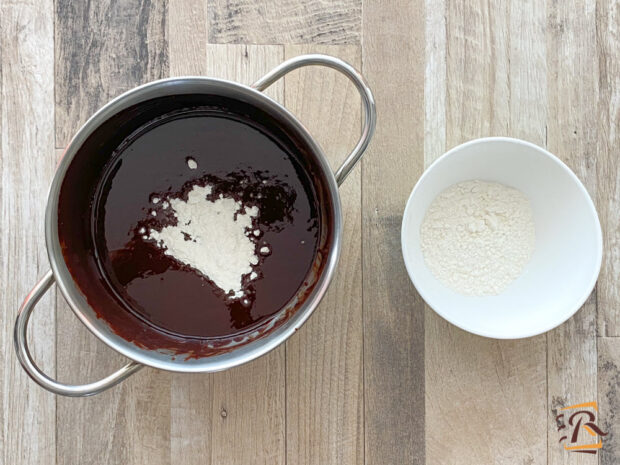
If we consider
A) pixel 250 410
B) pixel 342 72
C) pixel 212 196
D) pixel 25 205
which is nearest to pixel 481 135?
pixel 342 72

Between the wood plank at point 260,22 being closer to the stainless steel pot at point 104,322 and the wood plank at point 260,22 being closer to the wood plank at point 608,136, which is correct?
the stainless steel pot at point 104,322

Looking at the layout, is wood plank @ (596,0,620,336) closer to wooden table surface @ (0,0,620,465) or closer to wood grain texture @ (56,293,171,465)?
wooden table surface @ (0,0,620,465)

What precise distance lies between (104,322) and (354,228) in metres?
0.30

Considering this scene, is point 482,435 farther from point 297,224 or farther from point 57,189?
point 57,189

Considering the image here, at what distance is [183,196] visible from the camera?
0.64 m

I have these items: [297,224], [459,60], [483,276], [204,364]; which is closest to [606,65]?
[459,60]

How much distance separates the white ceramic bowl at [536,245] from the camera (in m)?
0.65

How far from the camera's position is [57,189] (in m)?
0.57

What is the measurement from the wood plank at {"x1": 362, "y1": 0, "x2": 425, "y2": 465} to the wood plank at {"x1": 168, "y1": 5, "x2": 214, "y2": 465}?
193mm

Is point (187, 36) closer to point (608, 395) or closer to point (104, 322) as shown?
point (104, 322)

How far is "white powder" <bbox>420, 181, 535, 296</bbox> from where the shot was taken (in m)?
0.69

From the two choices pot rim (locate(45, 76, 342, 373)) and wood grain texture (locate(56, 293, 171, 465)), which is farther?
wood grain texture (locate(56, 293, 171, 465))

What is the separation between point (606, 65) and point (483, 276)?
305 millimetres

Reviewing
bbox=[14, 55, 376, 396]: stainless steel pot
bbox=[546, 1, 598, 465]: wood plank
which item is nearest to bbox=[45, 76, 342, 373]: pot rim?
bbox=[14, 55, 376, 396]: stainless steel pot
